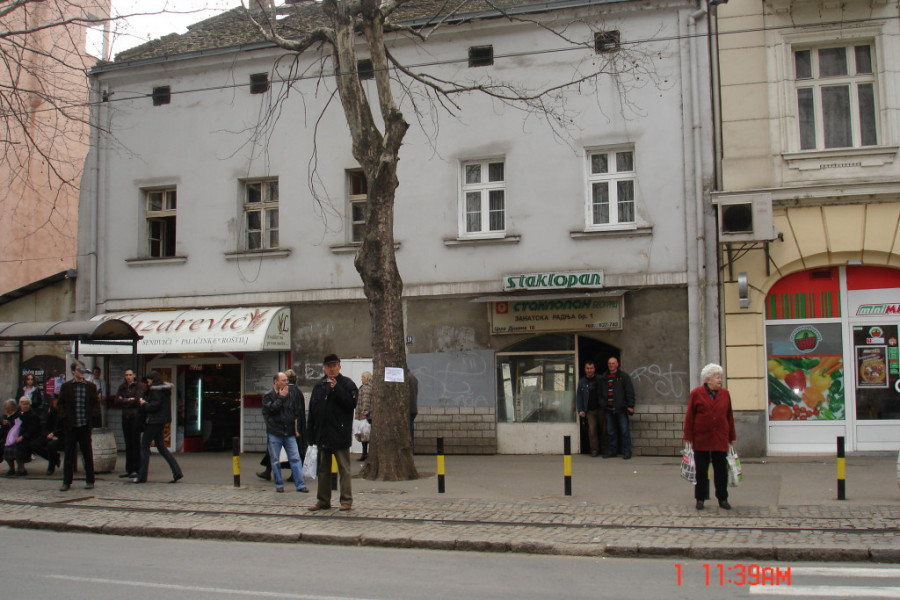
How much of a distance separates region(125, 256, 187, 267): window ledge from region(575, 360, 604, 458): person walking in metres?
9.42

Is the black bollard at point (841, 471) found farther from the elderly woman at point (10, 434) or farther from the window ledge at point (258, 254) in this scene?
the elderly woman at point (10, 434)

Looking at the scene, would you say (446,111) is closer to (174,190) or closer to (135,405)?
(174,190)

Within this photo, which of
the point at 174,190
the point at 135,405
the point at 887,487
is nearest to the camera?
the point at 887,487

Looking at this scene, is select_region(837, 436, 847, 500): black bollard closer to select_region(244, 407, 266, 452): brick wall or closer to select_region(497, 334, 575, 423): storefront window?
select_region(497, 334, 575, 423): storefront window

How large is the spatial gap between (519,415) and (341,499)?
6830 mm

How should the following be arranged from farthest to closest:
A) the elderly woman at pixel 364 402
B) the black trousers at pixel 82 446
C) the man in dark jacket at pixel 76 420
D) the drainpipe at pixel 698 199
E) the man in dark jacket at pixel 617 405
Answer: the elderly woman at pixel 364 402, the drainpipe at pixel 698 199, the man in dark jacket at pixel 617 405, the black trousers at pixel 82 446, the man in dark jacket at pixel 76 420

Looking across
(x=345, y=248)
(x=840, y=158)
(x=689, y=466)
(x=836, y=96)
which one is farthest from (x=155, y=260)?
(x=836, y=96)

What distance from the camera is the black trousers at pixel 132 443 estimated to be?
13.9 meters

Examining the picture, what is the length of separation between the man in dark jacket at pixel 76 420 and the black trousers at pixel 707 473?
8.82m

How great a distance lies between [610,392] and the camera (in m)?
15.5

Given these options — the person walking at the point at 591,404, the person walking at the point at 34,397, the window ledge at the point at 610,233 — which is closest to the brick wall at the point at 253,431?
the person walking at the point at 34,397

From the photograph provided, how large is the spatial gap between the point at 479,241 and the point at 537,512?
25.1ft

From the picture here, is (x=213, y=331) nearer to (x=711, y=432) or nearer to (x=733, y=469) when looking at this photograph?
→ (x=711, y=432)

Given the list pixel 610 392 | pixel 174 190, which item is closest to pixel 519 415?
pixel 610 392
